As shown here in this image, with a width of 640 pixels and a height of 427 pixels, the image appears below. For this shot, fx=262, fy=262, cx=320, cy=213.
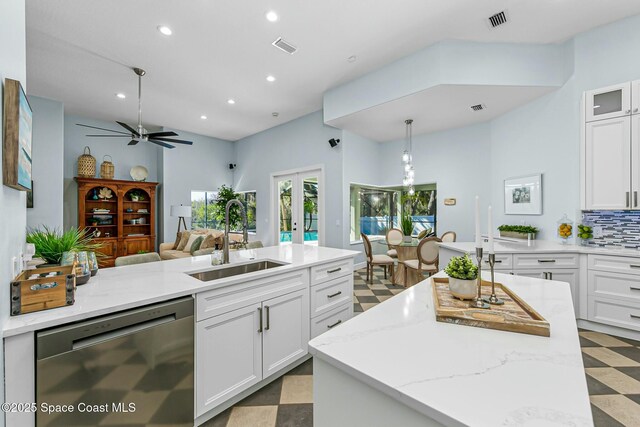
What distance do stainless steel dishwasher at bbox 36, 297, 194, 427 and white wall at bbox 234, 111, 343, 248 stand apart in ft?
13.6

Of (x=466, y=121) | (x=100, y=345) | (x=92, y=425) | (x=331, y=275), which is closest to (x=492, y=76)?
(x=466, y=121)

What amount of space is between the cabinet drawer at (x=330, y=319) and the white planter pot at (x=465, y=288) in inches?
53.9

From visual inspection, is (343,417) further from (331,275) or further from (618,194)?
(618,194)

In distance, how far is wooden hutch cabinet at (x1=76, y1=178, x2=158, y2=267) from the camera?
229 inches

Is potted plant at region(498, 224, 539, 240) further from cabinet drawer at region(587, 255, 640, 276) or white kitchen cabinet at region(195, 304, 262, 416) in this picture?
white kitchen cabinet at region(195, 304, 262, 416)

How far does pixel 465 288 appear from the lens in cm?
118

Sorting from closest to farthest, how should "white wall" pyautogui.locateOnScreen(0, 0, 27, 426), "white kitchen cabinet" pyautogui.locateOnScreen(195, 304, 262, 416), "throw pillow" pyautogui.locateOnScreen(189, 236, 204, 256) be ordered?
"white wall" pyautogui.locateOnScreen(0, 0, 27, 426), "white kitchen cabinet" pyautogui.locateOnScreen(195, 304, 262, 416), "throw pillow" pyautogui.locateOnScreen(189, 236, 204, 256)

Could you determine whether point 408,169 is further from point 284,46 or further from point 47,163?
point 47,163

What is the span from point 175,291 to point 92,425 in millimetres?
632

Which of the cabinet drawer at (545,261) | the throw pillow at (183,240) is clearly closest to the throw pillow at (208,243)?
the throw pillow at (183,240)

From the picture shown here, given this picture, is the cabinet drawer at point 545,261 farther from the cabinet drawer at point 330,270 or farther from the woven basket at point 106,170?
the woven basket at point 106,170

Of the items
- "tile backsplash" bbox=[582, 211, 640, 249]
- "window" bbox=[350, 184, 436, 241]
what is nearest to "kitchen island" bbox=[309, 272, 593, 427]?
"tile backsplash" bbox=[582, 211, 640, 249]

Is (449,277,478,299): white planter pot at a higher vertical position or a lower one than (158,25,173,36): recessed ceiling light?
lower

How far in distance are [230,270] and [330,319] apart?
3.33 ft
